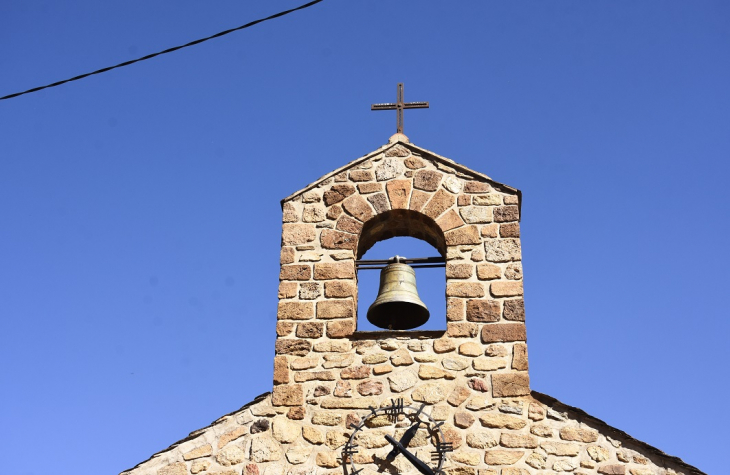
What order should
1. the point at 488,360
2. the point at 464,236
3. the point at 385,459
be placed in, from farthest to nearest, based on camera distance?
the point at 464,236, the point at 488,360, the point at 385,459

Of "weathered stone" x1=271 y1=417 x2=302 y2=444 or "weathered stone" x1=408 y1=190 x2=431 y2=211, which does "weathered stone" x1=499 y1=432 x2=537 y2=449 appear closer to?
"weathered stone" x1=271 y1=417 x2=302 y2=444

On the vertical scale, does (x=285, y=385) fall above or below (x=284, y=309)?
below

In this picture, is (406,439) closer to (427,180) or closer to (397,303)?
(397,303)

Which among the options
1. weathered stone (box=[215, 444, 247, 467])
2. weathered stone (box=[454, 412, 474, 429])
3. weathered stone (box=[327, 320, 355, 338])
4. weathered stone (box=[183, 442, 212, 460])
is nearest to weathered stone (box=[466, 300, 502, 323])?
weathered stone (box=[454, 412, 474, 429])

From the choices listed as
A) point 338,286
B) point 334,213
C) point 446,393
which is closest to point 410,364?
point 446,393

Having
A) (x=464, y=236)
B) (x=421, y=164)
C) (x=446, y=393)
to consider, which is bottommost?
(x=446, y=393)

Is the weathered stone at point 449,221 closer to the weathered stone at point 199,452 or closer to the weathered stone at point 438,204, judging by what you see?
the weathered stone at point 438,204

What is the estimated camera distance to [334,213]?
380 inches

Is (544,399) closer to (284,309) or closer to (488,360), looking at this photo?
(488,360)

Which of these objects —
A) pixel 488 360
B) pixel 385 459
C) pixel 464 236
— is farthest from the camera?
pixel 464 236

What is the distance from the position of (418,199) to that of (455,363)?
5.30 feet

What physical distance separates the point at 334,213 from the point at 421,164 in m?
0.91

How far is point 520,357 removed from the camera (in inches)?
345

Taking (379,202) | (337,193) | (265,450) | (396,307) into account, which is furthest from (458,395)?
(337,193)
